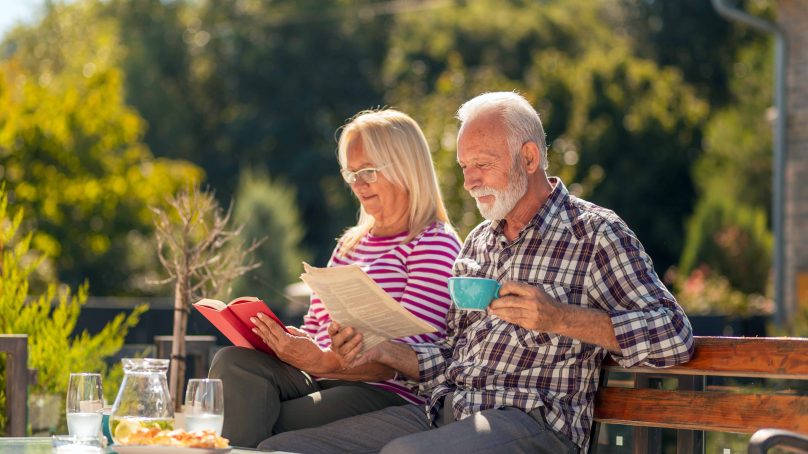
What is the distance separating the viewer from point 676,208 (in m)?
30.5

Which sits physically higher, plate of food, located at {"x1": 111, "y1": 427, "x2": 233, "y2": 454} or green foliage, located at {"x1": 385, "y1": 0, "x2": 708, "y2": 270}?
green foliage, located at {"x1": 385, "y1": 0, "x2": 708, "y2": 270}

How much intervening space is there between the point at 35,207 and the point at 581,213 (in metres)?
19.8

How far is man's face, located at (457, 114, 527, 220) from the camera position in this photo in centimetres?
377

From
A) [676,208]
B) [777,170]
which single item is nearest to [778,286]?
[777,170]

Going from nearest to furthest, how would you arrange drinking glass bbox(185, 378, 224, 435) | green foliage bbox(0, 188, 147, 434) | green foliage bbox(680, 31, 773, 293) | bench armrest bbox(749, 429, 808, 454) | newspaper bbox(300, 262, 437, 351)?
bench armrest bbox(749, 429, 808, 454)
drinking glass bbox(185, 378, 224, 435)
newspaper bbox(300, 262, 437, 351)
green foliage bbox(0, 188, 147, 434)
green foliage bbox(680, 31, 773, 293)

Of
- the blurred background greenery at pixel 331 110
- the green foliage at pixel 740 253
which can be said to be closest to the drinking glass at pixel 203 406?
the blurred background greenery at pixel 331 110

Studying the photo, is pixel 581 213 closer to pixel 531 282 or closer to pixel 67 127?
pixel 531 282

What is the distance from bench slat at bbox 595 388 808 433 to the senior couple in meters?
0.08

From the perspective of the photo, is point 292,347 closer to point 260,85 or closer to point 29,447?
point 29,447

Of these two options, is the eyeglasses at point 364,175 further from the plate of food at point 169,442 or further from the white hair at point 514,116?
the plate of food at point 169,442

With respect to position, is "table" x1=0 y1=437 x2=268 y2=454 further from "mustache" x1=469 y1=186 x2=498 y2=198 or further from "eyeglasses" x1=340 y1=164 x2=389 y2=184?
"eyeglasses" x1=340 y1=164 x2=389 y2=184

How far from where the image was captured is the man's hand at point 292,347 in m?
3.78

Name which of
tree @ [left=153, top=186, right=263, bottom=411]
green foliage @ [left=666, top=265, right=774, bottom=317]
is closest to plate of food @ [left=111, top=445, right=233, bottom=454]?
tree @ [left=153, top=186, right=263, bottom=411]

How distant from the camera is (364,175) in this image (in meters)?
4.41
